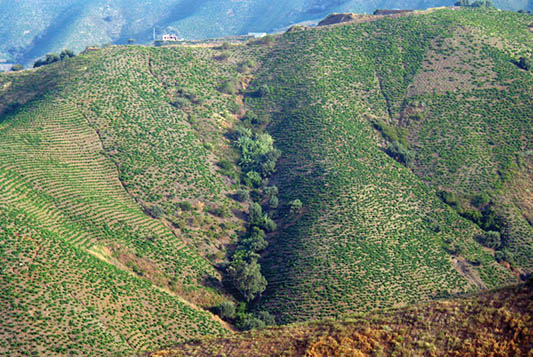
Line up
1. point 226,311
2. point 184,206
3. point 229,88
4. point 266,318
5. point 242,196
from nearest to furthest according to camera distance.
→ point 266,318, point 226,311, point 184,206, point 242,196, point 229,88

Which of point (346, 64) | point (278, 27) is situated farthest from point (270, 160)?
point (278, 27)

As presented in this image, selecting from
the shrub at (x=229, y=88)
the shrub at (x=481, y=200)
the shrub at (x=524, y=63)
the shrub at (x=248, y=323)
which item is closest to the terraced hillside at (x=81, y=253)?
the shrub at (x=248, y=323)

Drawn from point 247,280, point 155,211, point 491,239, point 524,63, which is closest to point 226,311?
point 247,280

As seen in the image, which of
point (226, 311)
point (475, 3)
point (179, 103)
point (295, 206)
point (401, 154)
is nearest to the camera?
point (226, 311)

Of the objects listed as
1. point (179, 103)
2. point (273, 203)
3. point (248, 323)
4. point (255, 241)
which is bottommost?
point (273, 203)

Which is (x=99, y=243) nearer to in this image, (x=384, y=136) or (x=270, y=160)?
(x=270, y=160)

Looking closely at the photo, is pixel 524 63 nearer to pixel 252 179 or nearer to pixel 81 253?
pixel 252 179

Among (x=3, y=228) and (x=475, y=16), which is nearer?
(x=3, y=228)

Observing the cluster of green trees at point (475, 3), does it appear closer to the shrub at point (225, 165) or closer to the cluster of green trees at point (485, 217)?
the cluster of green trees at point (485, 217)
